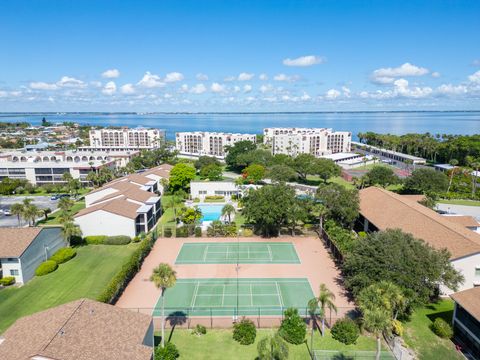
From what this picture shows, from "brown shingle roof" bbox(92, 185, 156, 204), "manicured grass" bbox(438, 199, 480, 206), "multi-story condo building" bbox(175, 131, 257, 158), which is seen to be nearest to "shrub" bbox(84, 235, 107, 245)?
"brown shingle roof" bbox(92, 185, 156, 204)

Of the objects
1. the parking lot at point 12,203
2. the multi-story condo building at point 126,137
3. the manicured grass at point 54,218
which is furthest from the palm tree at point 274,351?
the multi-story condo building at point 126,137

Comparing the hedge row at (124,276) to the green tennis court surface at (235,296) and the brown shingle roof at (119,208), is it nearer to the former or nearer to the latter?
the green tennis court surface at (235,296)

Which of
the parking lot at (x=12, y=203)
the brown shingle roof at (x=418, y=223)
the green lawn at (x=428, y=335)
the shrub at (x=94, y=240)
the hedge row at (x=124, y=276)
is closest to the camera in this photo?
the green lawn at (x=428, y=335)

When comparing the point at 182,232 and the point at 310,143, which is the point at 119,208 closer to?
the point at 182,232

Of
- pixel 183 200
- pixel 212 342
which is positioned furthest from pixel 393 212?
pixel 183 200

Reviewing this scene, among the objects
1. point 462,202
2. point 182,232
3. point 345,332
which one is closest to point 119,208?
point 182,232

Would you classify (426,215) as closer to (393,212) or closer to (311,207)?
(393,212)
